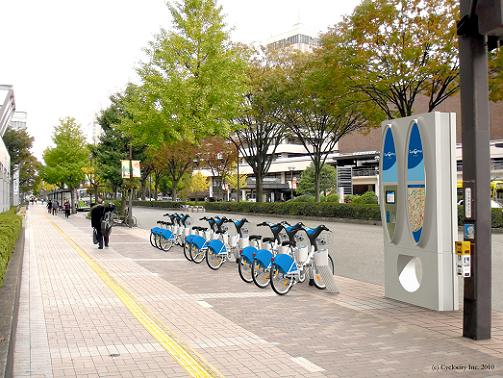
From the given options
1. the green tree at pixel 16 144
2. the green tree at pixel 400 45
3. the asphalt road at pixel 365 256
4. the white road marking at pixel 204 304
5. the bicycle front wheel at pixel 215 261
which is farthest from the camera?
the green tree at pixel 16 144

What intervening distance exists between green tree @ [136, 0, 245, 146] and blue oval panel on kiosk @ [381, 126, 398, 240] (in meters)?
11.9

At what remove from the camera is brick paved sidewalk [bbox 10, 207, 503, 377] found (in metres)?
5.14

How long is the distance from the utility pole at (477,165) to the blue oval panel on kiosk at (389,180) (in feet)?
7.09

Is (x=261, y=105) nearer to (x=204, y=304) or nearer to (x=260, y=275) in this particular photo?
(x=260, y=275)

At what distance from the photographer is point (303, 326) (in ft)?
22.3

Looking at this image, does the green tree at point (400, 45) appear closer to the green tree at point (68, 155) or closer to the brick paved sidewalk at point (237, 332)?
the brick paved sidewalk at point (237, 332)

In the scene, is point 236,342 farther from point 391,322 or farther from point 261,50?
point 261,50

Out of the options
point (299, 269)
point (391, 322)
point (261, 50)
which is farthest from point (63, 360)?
point (261, 50)

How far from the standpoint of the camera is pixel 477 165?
5.89 m

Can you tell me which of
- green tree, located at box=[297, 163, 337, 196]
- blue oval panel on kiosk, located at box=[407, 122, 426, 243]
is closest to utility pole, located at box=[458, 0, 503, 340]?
blue oval panel on kiosk, located at box=[407, 122, 426, 243]

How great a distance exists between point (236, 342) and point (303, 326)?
1104 mm

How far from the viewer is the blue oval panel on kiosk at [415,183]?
7602 mm

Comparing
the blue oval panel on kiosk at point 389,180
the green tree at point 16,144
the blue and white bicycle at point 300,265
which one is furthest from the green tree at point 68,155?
the blue oval panel on kiosk at point 389,180

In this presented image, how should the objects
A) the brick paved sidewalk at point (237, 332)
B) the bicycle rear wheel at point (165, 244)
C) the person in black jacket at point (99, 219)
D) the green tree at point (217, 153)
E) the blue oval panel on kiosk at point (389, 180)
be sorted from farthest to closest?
1. the green tree at point (217, 153)
2. the person in black jacket at point (99, 219)
3. the bicycle rear wheel at point (165, 244)
4. the blue oval panel on kiosk at point (389, 180)
5. the brick paved sidewalk at point (237, 332)
